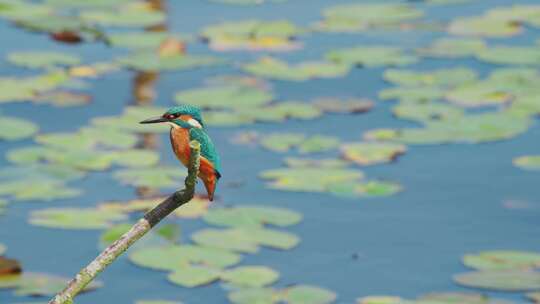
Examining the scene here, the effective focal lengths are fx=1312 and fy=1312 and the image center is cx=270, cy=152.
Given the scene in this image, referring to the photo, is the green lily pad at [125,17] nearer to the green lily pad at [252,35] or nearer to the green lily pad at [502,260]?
the green lily pad at [252,35]

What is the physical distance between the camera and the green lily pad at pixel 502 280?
4414 mm

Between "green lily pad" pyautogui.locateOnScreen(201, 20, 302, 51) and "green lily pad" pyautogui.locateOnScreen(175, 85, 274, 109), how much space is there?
27.6 inches

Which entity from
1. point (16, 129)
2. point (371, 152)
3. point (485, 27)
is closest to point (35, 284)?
point (16, 129)

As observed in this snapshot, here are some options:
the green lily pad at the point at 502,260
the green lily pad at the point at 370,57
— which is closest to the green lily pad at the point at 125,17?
the green lily pad at the point at 370,57

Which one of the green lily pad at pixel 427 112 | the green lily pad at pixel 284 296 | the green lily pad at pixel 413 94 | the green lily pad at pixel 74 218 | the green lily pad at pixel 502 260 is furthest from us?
the green lily pad at pixel 413 94

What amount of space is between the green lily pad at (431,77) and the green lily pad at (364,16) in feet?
2.54

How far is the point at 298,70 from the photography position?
6645mm

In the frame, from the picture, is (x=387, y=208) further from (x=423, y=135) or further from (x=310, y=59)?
(x=310, y=59)

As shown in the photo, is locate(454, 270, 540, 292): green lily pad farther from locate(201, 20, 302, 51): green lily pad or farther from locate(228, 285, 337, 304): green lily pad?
locate(201, 20, 302, 51): green lily pad

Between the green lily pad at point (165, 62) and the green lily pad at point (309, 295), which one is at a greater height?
the green lily pad at point (165, 62)

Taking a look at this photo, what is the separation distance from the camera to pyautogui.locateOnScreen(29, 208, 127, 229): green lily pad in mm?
4957

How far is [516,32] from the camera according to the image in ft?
24.0

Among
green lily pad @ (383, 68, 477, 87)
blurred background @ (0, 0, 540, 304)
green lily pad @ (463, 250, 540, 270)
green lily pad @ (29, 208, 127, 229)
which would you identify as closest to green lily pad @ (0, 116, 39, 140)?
blurred background @ (0, 0, 540, 304)

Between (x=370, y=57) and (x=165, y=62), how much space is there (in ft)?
3.46
